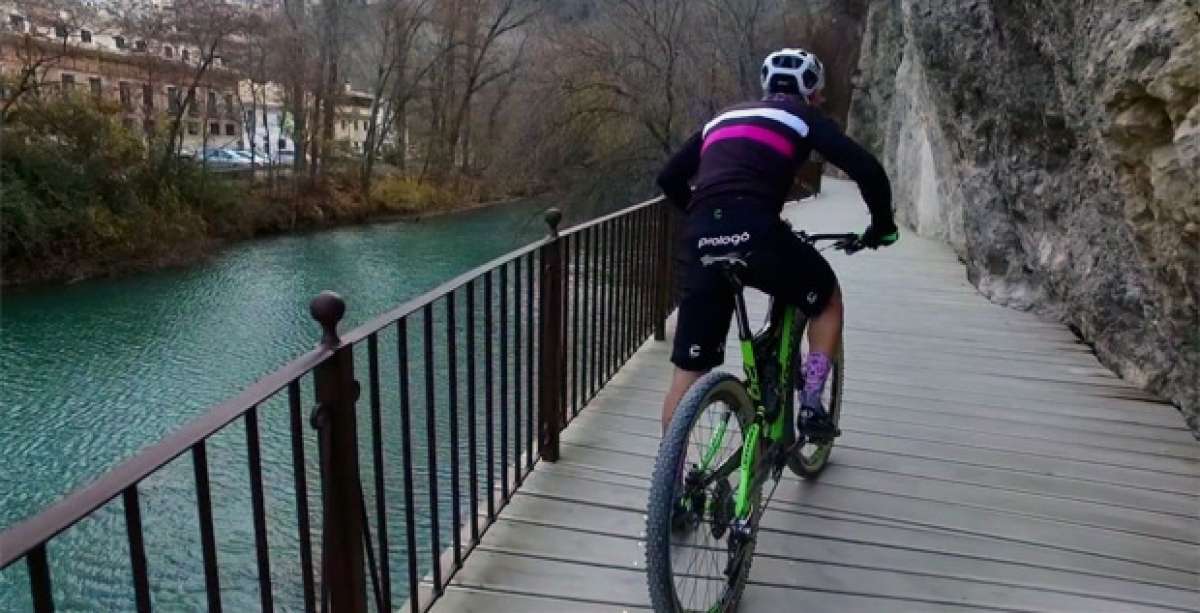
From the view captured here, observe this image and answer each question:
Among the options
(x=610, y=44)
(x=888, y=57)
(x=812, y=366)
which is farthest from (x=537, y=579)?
(x=888, y=57)

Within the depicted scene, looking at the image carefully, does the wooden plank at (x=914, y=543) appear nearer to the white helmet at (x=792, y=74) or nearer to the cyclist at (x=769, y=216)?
the cyclist at (x=769, y=216)

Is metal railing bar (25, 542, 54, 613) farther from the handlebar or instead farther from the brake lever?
the brake lever

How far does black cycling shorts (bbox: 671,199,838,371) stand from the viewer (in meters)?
2.32

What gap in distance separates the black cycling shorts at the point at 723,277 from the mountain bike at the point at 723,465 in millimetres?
40

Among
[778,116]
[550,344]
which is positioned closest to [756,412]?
[778,116]

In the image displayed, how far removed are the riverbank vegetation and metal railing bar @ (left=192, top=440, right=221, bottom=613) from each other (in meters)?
19.7

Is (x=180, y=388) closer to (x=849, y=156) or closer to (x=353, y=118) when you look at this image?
(x=849, y=156)

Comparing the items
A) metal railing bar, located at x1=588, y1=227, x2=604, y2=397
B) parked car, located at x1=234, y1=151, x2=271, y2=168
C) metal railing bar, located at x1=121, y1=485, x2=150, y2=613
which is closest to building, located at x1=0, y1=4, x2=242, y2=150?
parked car, located at x1=234, y1=151, x2=271, y2=168

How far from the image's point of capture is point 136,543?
1.27 metres

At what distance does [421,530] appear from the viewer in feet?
26.6

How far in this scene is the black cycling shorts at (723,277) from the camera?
91.2 inches

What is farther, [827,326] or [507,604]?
[827,326]

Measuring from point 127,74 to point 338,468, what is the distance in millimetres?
27074

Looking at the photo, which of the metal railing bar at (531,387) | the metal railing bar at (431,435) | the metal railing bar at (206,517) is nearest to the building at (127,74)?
the metal railing bar at (531,387)
